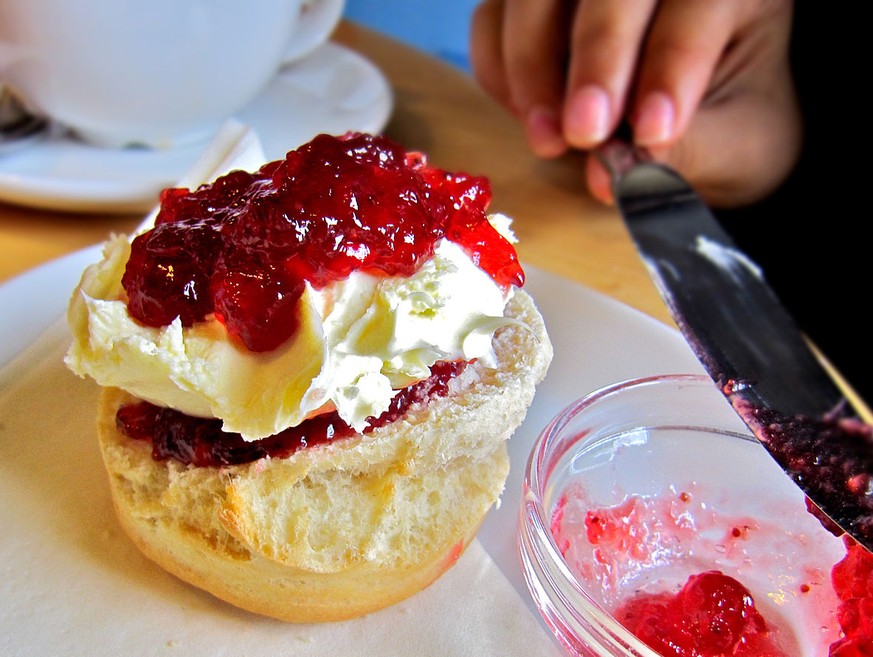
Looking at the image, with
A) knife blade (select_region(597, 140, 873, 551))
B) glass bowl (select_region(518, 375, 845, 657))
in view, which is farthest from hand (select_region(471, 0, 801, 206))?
glass bowl (select_region(518, 375, 845, 657))

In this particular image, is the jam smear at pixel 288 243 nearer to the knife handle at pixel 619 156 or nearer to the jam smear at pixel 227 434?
the jam smear at pixel 227 434

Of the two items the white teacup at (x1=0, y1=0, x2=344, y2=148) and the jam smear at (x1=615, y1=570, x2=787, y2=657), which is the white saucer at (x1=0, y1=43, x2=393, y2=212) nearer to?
the white teacup at (x1=0, y1=0, x2=344, y2=148)

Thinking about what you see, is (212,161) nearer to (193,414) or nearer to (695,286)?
(193,414)

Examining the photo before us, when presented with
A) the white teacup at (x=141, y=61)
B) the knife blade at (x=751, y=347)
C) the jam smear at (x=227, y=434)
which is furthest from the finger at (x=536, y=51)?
the jam smear at (x=227, y=434)

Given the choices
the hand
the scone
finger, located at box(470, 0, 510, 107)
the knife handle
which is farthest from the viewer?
finger, located at box(470, 0, 510, 107)

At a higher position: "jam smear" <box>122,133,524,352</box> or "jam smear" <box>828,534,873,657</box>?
"jam smear" <box>122,133,524,352</box>

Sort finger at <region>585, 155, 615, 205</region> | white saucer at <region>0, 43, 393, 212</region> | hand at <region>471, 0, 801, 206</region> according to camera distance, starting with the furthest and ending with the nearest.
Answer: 1. finger at <region>585, 155, 615, 205</region>
2. hand at <region>471, 0, 801, 206</region>
3. white saucer at <region>0, 43, 393, 212</region>

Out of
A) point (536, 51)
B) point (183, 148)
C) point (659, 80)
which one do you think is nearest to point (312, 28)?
point (183, 148)
